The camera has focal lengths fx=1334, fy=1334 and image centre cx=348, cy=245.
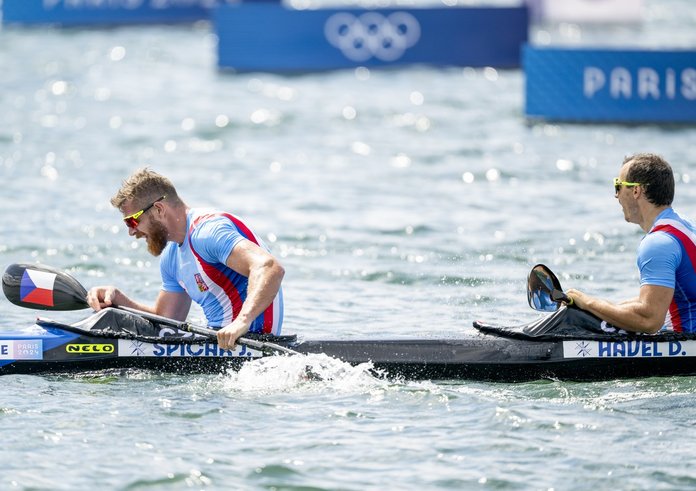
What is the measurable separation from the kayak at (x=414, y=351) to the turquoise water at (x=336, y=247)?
9 cm

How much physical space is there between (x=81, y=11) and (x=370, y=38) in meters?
8.37

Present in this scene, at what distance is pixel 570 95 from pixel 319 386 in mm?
11214

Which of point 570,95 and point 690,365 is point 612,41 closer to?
point 570,95

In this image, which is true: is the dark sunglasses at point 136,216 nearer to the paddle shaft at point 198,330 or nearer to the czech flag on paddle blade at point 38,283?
the paddle shaft at point 198,330

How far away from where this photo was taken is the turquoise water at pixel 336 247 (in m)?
6.71

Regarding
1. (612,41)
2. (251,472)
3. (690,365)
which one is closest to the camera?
(251,472)

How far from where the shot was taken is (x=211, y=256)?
7609 millimetres

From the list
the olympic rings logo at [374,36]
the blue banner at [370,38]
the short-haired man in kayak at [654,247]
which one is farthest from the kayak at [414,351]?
the olympic rings logo at [374,36]

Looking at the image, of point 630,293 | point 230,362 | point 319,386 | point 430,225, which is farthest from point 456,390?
point 430,225

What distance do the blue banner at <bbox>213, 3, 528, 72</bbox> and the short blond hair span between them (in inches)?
590

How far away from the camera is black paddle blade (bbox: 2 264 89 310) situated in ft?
26.9

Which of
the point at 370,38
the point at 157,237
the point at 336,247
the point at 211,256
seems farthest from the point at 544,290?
the point at 370,38

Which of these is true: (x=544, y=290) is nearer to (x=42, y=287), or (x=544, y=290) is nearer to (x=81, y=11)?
(x=42, y=287)

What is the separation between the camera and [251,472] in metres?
6.55
